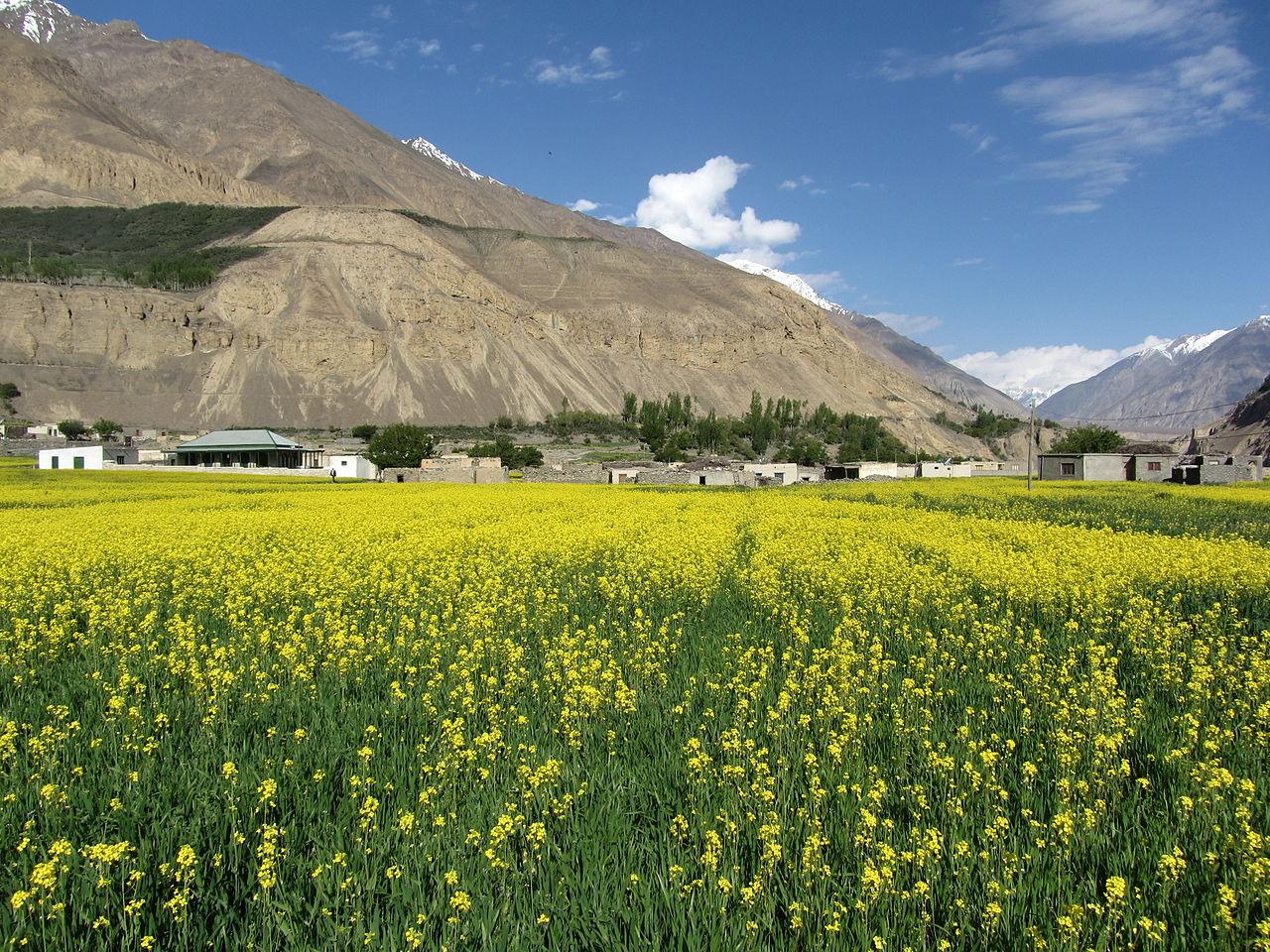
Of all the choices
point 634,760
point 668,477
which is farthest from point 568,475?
point 634,760

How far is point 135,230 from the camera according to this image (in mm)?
164250

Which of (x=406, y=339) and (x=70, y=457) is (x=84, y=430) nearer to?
(x=70, y=457)

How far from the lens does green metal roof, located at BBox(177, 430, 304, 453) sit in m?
70.2

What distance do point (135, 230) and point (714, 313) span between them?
126 meters

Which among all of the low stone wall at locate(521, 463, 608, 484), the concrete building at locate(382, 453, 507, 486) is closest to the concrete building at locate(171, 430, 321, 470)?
the concrete building at locate(382, 453, 507, 486)

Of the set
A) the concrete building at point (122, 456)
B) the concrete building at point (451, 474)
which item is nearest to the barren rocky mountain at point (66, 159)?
the concrete building at point (122, 456)

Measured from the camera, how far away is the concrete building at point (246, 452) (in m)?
69.7

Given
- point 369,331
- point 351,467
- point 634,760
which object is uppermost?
point 369,331

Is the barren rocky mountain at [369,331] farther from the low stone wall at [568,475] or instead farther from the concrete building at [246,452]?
the low stone wall at [568,475]

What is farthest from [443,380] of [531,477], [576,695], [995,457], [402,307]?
[576,695]

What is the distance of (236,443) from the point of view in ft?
234

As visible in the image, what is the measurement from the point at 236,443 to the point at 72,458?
14513 mm

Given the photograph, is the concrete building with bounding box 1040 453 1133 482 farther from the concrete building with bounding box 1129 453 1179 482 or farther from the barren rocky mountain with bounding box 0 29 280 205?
the barren rocky mountain with bounding box 0 29 280 205

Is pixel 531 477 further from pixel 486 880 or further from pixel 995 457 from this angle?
pixel 995 457
